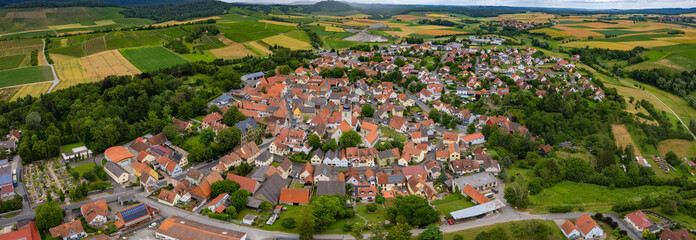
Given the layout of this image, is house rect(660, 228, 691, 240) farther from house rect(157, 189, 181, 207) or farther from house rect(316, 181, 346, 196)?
house rect(157, 189, 181, 207)

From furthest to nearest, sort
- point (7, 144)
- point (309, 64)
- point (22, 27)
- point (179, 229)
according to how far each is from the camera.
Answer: point (22, 27) → point (309, 64) → point (7, 144) → point (179, 229)

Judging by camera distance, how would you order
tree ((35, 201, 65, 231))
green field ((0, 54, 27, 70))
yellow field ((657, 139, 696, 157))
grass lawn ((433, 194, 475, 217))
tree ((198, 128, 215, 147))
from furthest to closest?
1. green field ((0, 54, 27, 70))
2. yellow field ((657, 139, 696, 157))
3. tree ((198, 128, 215, 147))
4. grass lawn ((433, 194, 475, 217))
5. tree ((35, 201, 65, 231))

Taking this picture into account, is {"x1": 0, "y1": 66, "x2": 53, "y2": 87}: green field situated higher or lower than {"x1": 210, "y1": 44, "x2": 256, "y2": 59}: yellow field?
lower

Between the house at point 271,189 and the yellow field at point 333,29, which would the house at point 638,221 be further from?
the yellow field at point 333,29

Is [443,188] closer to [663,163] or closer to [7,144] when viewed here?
[663,163]

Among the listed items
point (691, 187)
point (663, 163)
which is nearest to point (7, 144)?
point (691, 187)

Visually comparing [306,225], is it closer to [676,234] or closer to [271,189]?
[271,189]

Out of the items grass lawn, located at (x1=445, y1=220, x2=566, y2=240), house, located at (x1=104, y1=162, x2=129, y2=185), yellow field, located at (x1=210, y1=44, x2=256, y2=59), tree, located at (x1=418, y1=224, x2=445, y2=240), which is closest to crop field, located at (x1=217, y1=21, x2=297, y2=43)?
yellow field, located at (x1=210, y1=44, x2=256, y2=59)

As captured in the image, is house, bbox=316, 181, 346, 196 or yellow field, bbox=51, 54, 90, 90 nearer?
A: house, bbox=316, 181, 346, 196
